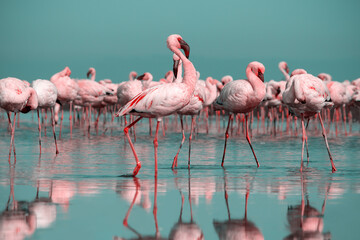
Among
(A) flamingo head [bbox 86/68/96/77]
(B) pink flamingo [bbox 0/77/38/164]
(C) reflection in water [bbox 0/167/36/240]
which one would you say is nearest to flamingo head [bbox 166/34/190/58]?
(B) pink flamingo [bbox 0/77/38/164]

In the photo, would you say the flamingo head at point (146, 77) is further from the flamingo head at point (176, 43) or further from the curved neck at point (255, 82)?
the flamingo head at point (176, 43)

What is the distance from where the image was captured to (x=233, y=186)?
7387mm

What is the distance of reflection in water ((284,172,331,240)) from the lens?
189 inches

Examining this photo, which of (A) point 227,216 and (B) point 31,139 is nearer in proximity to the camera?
(A) point 227,216

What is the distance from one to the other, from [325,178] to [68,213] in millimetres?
3916

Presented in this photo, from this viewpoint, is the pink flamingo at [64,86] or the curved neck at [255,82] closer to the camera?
the curved neck at [255,82]

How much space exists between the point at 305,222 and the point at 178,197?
1.69m

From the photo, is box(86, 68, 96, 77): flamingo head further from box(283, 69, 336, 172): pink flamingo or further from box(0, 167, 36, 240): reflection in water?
box(0, 167, 36, 240): reflection in water

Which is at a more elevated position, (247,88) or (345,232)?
(247,88)

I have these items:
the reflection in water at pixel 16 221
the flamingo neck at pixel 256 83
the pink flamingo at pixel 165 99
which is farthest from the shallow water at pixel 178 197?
the flamingo neck at pixel 256 83

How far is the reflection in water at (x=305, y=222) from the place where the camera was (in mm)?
4797

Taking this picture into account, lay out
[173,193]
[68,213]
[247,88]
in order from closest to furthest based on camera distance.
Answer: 1. [68,213]
2. [173,193]
3. [247,88]

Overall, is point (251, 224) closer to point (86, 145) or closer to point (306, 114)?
point (306, 114)

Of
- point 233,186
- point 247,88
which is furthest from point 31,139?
point 233,186
